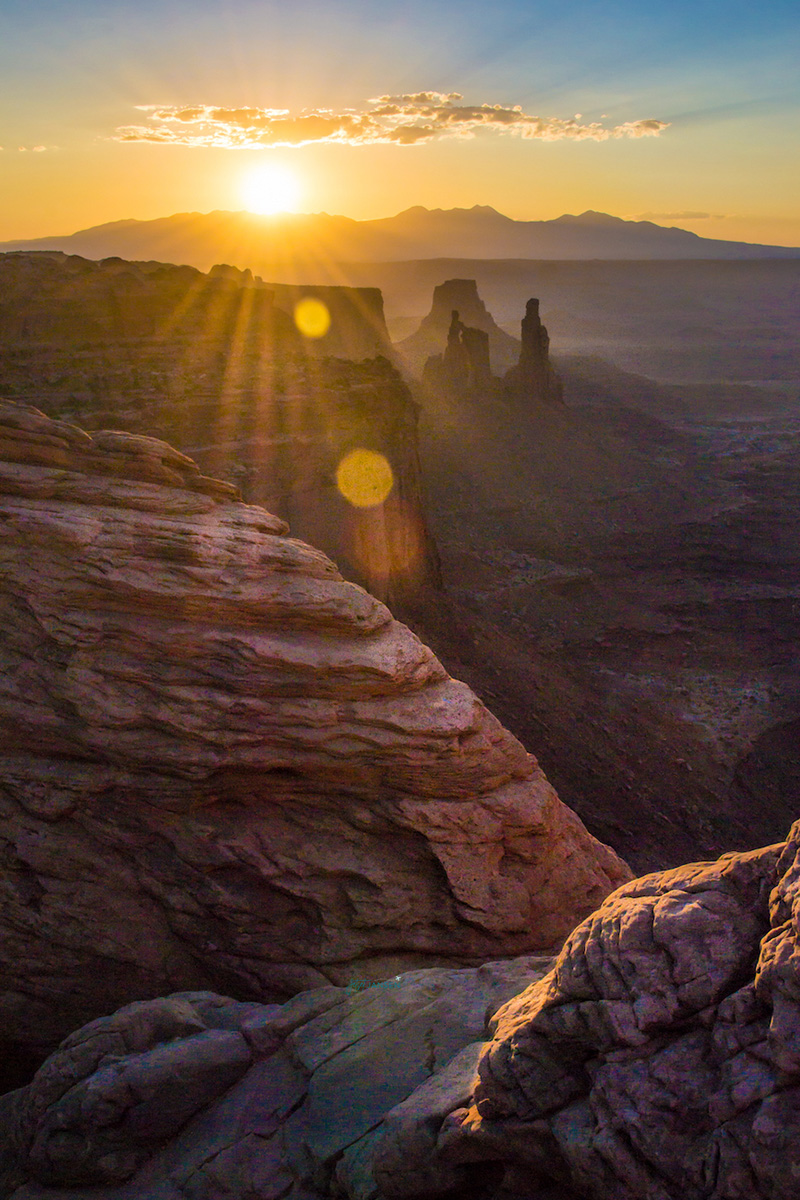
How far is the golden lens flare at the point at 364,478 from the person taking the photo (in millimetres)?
31031

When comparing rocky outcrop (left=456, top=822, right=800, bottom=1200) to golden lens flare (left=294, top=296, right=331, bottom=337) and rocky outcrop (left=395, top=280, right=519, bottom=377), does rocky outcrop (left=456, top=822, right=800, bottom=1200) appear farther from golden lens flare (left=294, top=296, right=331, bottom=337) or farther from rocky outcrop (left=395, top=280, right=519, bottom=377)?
rocky outcrop (left=395, top=280, right=519, bottom=377)

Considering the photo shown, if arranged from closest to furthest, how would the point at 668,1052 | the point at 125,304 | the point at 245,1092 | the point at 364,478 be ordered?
1. the point at 668,1052
2. the point at 245,1092
3. the point at 364,478
4. the point at 125,304

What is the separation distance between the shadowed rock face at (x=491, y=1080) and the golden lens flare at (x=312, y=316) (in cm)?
6229

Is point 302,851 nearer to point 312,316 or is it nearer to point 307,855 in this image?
point 307,855

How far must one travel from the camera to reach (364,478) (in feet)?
105

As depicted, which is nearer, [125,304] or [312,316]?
[125,304]

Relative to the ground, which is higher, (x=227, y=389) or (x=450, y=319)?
(x=450, y=319)

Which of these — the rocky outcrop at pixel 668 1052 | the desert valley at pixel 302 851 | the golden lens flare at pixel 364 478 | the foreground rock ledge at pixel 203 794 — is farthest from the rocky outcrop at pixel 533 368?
the rocky outcrop at pixel 668 1052

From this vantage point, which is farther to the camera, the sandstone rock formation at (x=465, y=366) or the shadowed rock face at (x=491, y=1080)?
the sandstone rock formation at (x=465, y=366)

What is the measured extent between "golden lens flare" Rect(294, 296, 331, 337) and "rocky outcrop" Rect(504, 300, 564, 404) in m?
18.1

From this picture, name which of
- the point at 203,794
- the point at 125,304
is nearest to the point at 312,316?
the point at 125,304

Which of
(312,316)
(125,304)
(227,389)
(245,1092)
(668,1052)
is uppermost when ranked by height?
(312,316)

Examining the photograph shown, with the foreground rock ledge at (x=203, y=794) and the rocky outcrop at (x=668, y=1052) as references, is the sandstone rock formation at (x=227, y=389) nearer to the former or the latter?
the foreground rock ledge at (x=203, y=794)

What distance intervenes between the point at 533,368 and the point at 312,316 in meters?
→ 21.3
